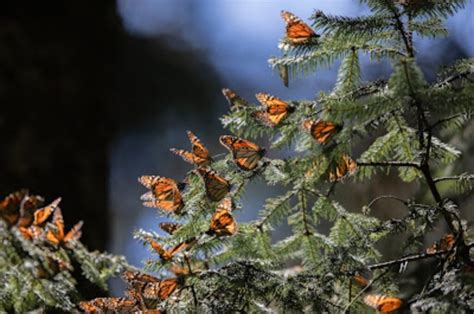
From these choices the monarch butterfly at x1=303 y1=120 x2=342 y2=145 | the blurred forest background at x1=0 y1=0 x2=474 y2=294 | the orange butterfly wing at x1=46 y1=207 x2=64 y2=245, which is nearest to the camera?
the monarch butterfly at x1=303 y1=120 x2=342 y2=145

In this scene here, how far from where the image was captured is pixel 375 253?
65 centimetres

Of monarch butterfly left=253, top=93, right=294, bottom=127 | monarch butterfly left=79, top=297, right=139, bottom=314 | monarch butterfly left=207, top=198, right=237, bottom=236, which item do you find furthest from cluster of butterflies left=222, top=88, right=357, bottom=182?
monarch butterfly left=79, top=297, right=139, bottom=314

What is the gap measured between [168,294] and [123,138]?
1.94 m

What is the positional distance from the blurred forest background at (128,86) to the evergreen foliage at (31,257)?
0.37 meters

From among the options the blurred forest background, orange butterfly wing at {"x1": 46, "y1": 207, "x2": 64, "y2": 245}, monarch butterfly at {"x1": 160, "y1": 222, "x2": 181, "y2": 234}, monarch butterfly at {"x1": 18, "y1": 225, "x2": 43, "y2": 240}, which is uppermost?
the blurred forest background

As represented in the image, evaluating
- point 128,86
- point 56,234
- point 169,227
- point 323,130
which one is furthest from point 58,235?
point 128,86

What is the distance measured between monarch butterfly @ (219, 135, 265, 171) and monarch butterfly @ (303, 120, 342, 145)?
102mm

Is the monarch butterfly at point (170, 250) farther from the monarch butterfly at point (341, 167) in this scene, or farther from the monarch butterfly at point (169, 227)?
the monarch butterfly at point (341, 167)

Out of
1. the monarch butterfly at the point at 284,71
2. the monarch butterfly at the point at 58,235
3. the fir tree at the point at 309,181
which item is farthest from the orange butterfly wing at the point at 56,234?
the monarch butterfly at the point at 284,71

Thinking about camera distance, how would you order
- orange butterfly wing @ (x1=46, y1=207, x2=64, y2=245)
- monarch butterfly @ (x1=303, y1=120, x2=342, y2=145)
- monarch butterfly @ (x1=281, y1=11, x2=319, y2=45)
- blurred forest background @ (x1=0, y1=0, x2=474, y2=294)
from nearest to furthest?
monarch butterfly @ (x1=303, y1=120, x2=342, y2=145) < monarch butterfly @ (x1=281, y1=11, x2=319, y2=45) < orange butterfly wing @ (x1=46, y1=207, x2=64, y2=245) < blurred forest background @ (x1=0, y1=0, x2=474, y2=294)

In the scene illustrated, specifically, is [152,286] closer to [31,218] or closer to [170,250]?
[170,250]

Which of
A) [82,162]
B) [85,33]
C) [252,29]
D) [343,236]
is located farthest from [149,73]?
[343,236]

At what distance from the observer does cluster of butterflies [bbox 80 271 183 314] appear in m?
0.55

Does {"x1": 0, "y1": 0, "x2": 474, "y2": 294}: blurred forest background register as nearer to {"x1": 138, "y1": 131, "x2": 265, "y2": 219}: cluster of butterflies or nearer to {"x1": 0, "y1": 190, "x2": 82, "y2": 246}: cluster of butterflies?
{"x1": 138, "y1": 131, "x2": 265, "y2": 219}: cluster of butterflies
